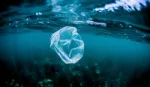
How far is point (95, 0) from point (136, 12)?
2.16 m

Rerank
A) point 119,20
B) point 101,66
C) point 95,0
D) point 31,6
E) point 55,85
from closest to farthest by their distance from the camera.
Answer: point 95,0 → point 31,6 → point 119,20 → point 55,85 → point 101,66

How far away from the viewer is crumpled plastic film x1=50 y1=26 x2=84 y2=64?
842 cm

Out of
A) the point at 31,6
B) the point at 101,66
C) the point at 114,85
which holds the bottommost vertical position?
the point at 114,85

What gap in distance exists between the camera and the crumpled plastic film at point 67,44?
8.42 m

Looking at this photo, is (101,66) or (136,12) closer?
(136,12)

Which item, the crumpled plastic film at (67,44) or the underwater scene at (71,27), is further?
the crumpled plastic film at (67,44)

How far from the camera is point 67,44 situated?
988 cm

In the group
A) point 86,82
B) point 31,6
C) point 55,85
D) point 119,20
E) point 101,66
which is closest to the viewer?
point 31,6

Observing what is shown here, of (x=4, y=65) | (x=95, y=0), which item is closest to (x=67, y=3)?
(x=95, y=0)

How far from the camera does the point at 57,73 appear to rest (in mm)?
15312

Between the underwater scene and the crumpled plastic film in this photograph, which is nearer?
the underwater scene

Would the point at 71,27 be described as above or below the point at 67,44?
above

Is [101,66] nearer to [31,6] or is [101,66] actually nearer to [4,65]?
[4,65]

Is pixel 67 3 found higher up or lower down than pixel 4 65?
higher up
